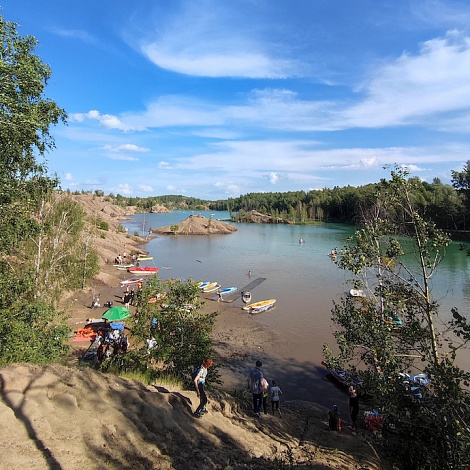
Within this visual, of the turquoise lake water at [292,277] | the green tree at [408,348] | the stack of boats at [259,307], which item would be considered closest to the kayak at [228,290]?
the turquoise lake water at [292,277]

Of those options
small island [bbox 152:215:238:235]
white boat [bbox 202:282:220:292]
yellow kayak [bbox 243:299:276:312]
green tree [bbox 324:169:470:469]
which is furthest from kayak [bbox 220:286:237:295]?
small island [bbox 152:215:238:235]

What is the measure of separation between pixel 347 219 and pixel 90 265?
5193 inches

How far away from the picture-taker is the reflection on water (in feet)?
91.5

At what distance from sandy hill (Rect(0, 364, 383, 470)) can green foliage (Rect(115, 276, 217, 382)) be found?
1.62m

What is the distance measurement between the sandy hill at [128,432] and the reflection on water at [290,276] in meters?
12.5

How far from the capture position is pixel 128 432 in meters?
7.07

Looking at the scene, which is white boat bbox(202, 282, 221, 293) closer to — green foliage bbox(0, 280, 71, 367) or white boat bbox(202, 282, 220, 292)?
white boat bbox(202, 282, 220, 292)

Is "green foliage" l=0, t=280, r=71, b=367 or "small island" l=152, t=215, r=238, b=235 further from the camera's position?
"small island" l=152, t=215, r=238, b=235

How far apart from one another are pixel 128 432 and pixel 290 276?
40.1m

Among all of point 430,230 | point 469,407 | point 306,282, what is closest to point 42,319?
point 469,407

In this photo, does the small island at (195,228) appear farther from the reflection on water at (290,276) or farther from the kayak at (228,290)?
the kayak at (228,290)

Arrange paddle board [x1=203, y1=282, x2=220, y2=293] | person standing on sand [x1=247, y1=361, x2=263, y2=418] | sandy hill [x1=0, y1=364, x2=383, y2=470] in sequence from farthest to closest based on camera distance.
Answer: paddle board [x1=203, y1=282, x2=220, y2=293] < person standing on sand [x1=247, y1=361, x2=263, y2=418] < sandy hill [x1=0, y1=364, x2=383, y2=470]

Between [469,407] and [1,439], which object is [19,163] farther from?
[469,407]

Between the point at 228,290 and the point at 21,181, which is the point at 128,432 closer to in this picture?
the point at 21,181
